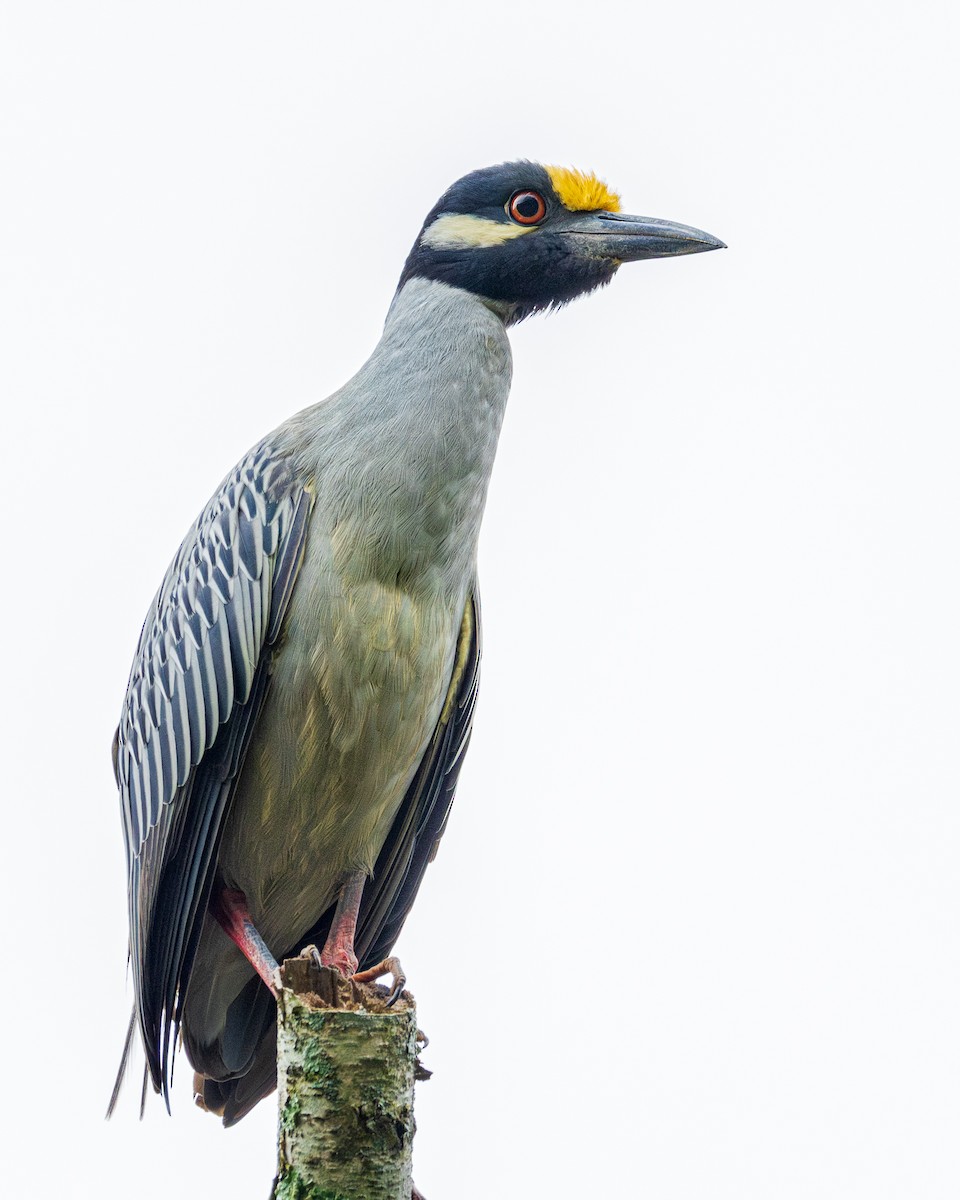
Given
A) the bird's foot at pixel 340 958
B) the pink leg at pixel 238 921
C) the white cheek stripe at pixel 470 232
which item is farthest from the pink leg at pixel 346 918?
the white cheek stripe at pixel 470 232

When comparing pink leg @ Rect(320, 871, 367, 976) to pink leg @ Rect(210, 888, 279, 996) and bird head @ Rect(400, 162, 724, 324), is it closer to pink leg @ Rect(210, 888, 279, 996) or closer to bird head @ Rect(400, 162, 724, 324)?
pink leg @ Rect(210, 888, 279, 996)

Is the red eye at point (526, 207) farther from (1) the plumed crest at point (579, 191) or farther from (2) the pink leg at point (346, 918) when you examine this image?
(2) the pink leg at point (346, 918)

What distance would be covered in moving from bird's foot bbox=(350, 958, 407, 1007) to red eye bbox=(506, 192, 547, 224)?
3.18 m

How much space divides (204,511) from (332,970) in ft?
8.09

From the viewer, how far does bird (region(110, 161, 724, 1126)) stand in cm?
546

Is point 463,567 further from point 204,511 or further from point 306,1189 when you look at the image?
point 306,1189

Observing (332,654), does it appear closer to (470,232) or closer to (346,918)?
(346,918)

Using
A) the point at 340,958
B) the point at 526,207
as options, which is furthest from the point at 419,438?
the point at 340,958

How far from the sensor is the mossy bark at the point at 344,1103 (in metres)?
3.93

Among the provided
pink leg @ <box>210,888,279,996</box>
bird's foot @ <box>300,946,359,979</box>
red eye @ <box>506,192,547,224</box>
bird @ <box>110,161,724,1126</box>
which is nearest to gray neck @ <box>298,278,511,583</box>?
bird @ <box>110,161,724,1126</box>

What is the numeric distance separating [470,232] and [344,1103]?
369 cm

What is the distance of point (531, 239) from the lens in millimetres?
6117

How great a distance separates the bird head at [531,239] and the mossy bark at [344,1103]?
3225mm

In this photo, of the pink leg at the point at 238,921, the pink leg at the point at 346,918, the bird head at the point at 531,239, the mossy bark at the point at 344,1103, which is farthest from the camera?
the bird head at the point at 531,239
